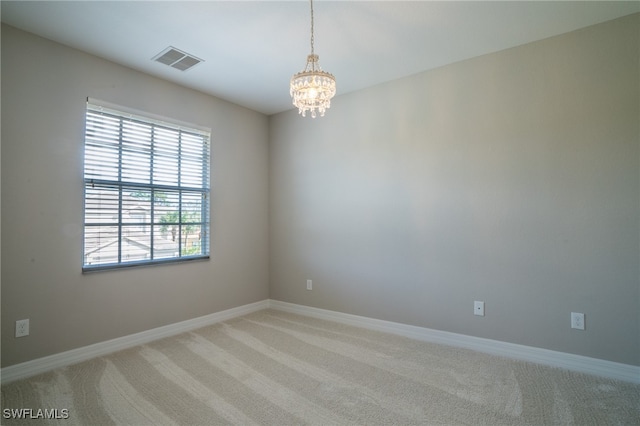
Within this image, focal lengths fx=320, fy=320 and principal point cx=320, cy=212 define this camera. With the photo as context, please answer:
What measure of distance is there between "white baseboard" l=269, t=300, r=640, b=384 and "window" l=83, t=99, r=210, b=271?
1.91 meters

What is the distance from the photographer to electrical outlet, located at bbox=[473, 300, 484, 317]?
291cm

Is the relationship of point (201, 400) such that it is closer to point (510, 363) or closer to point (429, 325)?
point (429, 325)

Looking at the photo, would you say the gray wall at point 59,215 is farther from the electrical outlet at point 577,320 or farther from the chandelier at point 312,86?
the electrical outlet at point 577,320

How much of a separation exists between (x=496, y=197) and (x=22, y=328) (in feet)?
13.1

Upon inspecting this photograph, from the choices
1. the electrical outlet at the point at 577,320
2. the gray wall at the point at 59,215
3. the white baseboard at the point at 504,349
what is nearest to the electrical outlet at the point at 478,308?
the white baseboard at the point at 504,349

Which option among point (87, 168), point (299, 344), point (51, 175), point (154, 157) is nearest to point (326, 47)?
point (154, 157)

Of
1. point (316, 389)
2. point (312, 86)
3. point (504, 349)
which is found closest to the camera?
point (312, 86)

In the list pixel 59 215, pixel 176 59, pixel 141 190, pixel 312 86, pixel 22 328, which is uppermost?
pixel 176 59

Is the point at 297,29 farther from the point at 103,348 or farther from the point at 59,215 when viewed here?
the point at 103,348

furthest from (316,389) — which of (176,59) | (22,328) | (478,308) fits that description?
(176,59)

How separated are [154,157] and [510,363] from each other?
378 centimetres

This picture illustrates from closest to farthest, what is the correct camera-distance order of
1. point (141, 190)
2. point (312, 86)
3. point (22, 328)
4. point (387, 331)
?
point (312, 86)
point (22, 328)
point (141, 190)
point (387, 331)

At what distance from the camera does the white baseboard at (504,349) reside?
7.79 feet

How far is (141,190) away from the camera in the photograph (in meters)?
3.16
